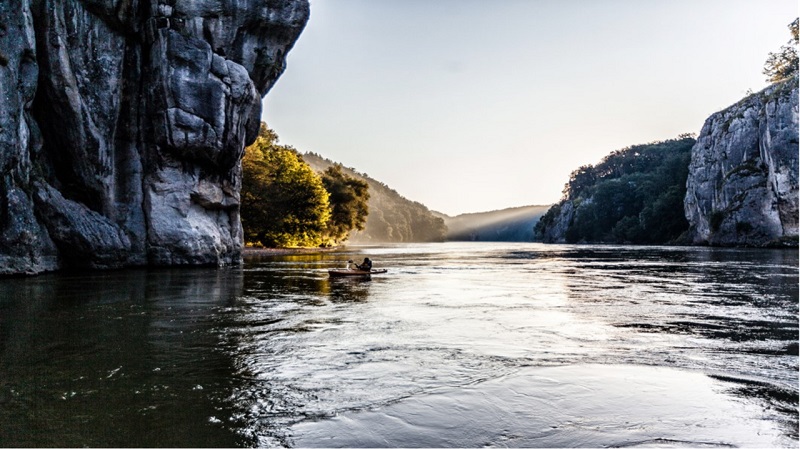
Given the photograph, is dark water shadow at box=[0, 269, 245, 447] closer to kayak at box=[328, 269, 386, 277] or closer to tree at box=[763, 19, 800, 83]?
kayak at box=[328, 269, 386, 277]

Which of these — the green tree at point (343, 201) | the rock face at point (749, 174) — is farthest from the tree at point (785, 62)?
the green tree at point (343, 201)

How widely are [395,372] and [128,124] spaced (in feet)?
95.8

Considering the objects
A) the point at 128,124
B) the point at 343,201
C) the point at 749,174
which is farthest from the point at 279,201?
the point at 749,174

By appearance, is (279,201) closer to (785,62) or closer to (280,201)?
(280,201)

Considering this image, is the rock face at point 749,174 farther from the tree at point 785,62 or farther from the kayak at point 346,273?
the kayak at point 346,273

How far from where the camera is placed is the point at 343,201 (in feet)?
265

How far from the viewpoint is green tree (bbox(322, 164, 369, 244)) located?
80.2 meters

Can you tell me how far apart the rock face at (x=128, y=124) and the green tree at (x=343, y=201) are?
135ft

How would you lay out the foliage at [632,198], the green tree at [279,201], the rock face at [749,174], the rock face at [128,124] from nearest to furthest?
1. the rock face at [128,124]
2. the green tree at [279,201]
3. the rock face at [749,174]
4. the foliage at [632,198]

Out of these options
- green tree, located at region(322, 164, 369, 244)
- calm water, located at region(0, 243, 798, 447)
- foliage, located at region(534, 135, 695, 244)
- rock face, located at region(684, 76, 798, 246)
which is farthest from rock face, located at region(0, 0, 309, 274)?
foliage, located at region(534, 135, 695, 244)

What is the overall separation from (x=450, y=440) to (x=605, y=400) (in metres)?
2.52

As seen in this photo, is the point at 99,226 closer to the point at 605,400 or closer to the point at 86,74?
the point at 86,74

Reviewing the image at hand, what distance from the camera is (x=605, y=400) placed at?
689cm

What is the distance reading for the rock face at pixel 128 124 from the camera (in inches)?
938
